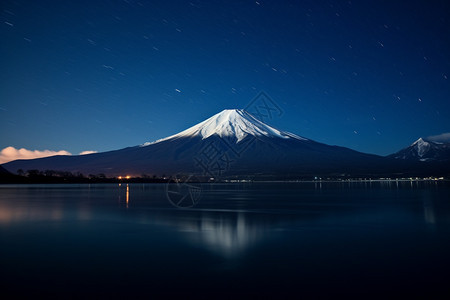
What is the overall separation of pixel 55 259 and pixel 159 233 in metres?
4.26

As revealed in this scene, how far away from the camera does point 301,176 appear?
193 metres

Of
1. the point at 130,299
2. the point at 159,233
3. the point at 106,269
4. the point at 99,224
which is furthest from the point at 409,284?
the point at 99,224

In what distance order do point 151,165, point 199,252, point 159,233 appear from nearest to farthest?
point 199,252 < point 159,233 < point 151,165

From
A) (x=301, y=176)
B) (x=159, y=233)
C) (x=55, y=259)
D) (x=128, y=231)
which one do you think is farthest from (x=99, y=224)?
(x=301, y=176)

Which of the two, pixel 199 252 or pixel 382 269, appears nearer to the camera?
pixel 382 269

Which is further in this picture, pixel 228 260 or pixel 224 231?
pixel 224 231

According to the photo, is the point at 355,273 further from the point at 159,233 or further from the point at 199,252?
the point at 159,233

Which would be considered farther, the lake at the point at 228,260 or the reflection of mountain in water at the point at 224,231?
the reflection of mountain in water at the point at 224,231

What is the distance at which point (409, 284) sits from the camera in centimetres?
621

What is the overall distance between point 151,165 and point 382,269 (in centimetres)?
17729

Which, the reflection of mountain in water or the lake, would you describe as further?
the reflection of mountain in water

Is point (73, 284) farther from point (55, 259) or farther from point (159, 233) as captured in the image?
point (159, 233)

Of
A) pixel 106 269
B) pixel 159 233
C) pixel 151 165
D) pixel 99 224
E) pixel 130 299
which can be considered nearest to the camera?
pixel 130 299

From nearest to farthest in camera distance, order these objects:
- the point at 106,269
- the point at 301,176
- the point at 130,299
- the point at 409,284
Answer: the point at 130,299
the point at 409,284
the point at 106,269
the point at 301,176
